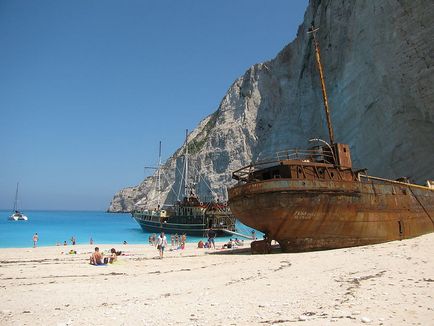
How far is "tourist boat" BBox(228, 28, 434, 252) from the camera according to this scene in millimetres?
15172

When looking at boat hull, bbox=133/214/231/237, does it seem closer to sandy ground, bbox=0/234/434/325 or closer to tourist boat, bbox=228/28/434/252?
tourist boat, bbox=228/28/434/252

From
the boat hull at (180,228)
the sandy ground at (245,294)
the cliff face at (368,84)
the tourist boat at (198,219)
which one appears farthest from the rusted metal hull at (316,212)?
the boat hull at (180,228)

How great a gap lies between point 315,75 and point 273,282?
2109 inches

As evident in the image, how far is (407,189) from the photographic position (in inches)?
752

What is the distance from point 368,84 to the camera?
129 feet

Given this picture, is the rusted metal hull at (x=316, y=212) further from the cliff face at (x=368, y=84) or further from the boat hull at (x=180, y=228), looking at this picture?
the boat hull at (x=180, y=228)

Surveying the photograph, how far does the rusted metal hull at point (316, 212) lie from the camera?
1514 cm

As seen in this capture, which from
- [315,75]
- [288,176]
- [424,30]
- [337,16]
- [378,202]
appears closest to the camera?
[288,176]

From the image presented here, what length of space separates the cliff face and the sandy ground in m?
24.1

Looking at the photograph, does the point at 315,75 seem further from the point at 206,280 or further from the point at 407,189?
the point at 206,280

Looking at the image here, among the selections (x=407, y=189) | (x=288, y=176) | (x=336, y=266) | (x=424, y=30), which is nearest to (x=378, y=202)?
(x=407, y=189)

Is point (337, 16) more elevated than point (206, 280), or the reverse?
point (337, 16)

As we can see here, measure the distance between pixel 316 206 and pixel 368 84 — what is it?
2964cm

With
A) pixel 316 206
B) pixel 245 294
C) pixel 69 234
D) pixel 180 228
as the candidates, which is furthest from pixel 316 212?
pixel 69 234
